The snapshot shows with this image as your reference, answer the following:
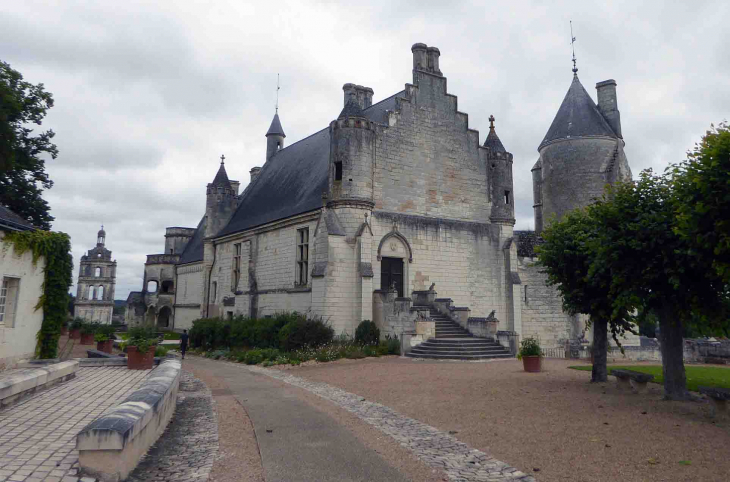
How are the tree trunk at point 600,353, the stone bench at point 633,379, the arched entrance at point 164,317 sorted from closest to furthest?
the stone bench at point 633,379 → the tree trunk at point 600,353 → the arched entrance at point 164,317

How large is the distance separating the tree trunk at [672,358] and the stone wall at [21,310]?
50.3ft

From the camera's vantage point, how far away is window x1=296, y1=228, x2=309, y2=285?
22.2 meters

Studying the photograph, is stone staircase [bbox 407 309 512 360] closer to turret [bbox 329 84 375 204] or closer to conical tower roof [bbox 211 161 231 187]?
turret [bbox 329 84 375 204]

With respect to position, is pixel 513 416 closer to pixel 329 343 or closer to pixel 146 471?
pixel 146 471

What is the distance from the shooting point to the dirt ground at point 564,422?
5.67m

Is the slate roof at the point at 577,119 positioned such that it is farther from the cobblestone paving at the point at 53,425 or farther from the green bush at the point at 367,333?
the cobblestone paving at the point at 53,425

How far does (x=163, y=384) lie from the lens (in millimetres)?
7523

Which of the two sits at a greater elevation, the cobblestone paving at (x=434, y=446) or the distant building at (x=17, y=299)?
the distant building at (x=17, y=299)

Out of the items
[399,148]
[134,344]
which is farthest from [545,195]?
[134,344]

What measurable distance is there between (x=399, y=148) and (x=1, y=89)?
605 inches

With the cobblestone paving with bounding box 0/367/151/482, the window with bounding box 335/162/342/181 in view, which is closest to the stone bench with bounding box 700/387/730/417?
the cobblestone paving with bounding box 0/367/151/482

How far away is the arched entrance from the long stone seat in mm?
41324

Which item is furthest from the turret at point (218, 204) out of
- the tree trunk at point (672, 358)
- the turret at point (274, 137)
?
the tree trunk at point (672, 358)

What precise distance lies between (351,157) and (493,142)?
854 cm
